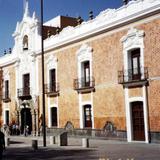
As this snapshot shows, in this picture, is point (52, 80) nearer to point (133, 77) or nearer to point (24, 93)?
point (24, 93)

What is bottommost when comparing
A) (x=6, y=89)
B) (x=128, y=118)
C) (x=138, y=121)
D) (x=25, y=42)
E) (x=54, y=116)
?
(x=138, y=121)

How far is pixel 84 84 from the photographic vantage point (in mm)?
29031

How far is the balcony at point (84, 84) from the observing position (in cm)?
2801

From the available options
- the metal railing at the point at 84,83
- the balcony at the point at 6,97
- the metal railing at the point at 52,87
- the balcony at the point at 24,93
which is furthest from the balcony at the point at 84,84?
the balcony at the point at 6,97

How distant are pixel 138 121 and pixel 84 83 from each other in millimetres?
6104

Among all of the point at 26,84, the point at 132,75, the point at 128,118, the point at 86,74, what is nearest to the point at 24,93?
the point at 26,84

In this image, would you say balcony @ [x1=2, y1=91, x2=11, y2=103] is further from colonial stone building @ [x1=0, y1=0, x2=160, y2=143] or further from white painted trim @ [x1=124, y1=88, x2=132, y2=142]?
white painted trim @ [x1=124, y1=88, x2=132, y2=142]

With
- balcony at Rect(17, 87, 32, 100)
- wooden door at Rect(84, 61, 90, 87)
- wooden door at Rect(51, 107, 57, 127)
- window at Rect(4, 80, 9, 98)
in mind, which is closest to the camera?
wooden door at Rect(84, 61, 90, 87)

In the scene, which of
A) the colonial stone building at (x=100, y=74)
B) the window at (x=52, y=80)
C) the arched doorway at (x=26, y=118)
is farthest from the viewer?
the arched doorway at (x=26, y=118)

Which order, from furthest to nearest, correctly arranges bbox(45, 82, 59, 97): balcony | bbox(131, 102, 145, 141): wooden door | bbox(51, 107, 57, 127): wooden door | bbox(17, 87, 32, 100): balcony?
1. bbox(17, 87, 32, 100): balcony
2. bbox(51, 107, 57, 127): wooden door
3. bbox(45, 82, 59, 97): balcony
4. bbox(131, 102, 145, 141): wooden door

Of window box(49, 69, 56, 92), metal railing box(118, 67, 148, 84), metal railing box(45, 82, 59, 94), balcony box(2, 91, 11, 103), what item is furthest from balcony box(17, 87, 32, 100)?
metal railing box(118, 67, 148, 84)

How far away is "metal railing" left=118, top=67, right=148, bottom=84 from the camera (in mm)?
23719

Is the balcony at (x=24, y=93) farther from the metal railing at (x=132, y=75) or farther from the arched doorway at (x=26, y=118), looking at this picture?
the metal railing at (x=132, y=75)

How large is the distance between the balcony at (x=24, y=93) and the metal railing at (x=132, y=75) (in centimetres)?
1293
